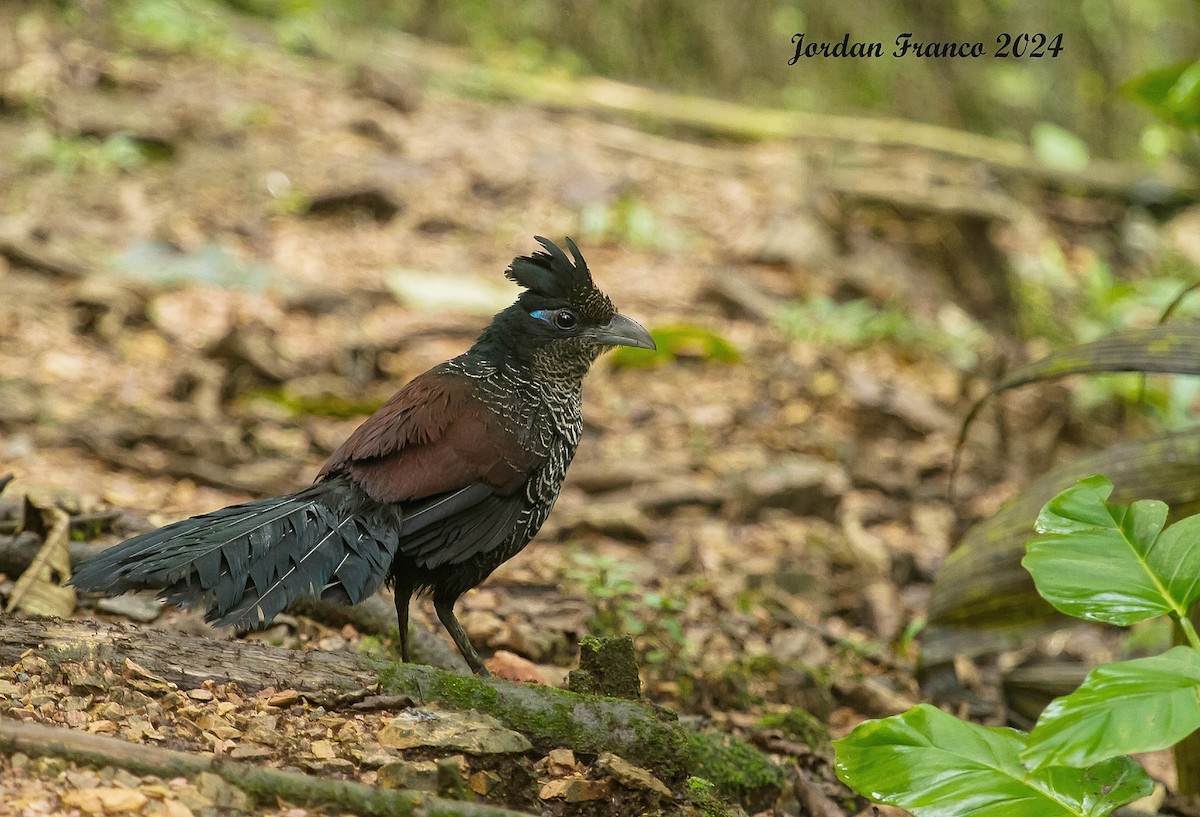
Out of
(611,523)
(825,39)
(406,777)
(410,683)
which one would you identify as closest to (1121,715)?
(406,777)

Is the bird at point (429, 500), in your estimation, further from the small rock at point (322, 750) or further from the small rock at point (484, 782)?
the small rock at point (484, 782)

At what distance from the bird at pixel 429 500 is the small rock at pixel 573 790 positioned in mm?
741

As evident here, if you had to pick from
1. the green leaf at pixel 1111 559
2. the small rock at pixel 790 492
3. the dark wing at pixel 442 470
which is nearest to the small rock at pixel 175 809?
the dark wing at pixel 442 470

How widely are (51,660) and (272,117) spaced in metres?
7.98

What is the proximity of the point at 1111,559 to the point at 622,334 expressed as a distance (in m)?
1.94

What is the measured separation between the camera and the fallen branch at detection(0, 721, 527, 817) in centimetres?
235

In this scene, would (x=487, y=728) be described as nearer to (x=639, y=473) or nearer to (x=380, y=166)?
(x=639, y=473)

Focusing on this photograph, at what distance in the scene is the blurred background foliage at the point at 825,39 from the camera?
41.0 feet

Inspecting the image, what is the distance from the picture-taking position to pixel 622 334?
166 inches

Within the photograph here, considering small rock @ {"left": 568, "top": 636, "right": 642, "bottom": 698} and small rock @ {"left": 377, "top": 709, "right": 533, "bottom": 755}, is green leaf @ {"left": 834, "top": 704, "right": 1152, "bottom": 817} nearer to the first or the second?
small rock @ {"left": 568, "top": 636, "right": 642, "bottom": 698}

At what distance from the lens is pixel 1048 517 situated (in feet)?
9.35

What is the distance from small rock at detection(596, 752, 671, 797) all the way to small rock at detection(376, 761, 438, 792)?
461mm

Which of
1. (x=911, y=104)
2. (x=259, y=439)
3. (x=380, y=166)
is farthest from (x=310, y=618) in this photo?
(x=911, y=104)

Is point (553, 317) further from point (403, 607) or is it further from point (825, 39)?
point (825, 39)
